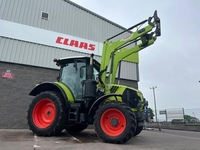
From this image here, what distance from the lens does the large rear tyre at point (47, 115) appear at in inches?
182

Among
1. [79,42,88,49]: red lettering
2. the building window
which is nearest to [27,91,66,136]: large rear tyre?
[79,42,88,49]: red lettering

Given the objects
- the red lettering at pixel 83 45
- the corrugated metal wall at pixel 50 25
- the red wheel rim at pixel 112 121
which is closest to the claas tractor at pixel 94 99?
the red wheel rim at pixel 112 121

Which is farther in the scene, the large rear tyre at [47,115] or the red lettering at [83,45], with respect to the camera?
the red lettering at [83,45]

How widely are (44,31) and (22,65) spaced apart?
7.47ft

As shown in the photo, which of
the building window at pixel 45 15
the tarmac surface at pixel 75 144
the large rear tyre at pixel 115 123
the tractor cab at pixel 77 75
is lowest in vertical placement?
the tarmac surface at pixel 75 144

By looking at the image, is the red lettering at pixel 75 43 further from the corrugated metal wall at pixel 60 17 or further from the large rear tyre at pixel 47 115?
the large rear tyre at pixel 47 115

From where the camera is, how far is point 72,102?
4.98m

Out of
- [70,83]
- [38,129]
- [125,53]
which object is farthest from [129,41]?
[38,129]

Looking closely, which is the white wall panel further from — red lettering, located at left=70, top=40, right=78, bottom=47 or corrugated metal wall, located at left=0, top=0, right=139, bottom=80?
red lettering, located at left=70, top=40, right=78, bottom=47

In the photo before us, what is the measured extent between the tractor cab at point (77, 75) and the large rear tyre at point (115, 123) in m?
0.83

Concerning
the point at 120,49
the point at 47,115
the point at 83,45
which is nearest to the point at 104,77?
the point at 120,49

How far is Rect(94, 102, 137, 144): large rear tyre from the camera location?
377 cm

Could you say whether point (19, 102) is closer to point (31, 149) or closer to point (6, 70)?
point (6, 70)

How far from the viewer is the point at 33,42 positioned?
28.2ft
